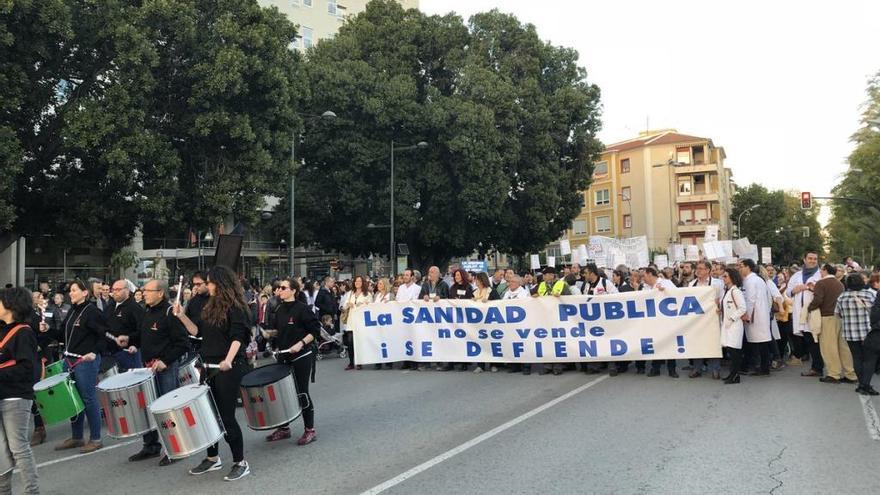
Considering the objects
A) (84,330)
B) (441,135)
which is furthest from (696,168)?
(84,330)

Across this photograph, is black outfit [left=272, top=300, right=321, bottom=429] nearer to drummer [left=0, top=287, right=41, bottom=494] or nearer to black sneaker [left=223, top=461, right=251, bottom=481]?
black sneaker [left=223, top=461, right=251, bottom=481]

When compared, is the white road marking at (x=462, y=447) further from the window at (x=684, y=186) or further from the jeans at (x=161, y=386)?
the window at (x=684, y=186)

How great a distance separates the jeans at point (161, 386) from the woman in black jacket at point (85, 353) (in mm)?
903

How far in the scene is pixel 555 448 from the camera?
660 cm

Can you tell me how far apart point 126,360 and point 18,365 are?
3458mm

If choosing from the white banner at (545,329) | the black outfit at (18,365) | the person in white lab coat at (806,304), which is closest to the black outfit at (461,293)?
the white banner at (545,329)

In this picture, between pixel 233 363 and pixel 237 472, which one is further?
pixel 233 363

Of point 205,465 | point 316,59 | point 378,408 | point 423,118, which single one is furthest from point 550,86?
point 205,465

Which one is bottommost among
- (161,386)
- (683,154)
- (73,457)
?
(73,457)

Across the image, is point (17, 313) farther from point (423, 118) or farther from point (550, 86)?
point (550, 86)

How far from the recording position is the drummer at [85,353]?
7.46 metres

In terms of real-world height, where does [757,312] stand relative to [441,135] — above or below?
below

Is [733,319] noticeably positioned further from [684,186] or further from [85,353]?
[684,186]

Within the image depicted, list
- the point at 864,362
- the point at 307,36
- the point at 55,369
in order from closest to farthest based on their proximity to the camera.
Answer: the point at 55,369, the point at 864,362, the point at 307,36
